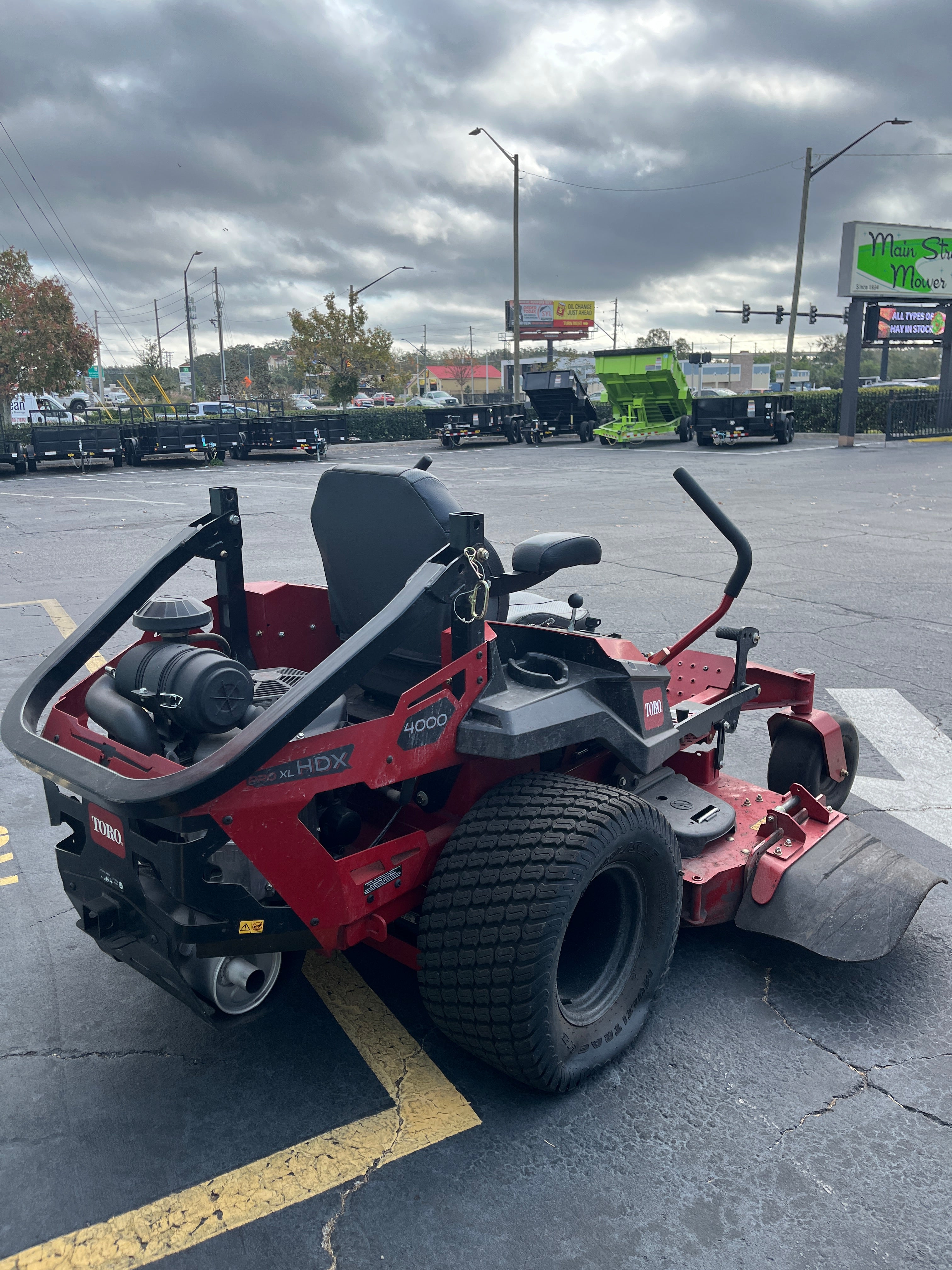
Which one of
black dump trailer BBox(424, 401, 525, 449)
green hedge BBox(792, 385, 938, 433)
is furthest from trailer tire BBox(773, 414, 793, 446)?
black dump trailer BBox(424, 401, 525, 449)

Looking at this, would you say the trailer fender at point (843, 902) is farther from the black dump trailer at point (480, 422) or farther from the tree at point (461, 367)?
the tree at point (461, 367)

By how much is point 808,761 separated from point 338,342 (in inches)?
1821

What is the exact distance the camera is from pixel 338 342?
46844 millimetres

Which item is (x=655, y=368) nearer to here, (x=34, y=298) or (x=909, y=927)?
(x=34, y=298)

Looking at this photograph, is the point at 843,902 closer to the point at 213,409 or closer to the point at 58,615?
the point at 58,615

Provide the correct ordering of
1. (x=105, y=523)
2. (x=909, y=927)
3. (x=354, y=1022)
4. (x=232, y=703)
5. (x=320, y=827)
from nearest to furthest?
(x=232, y=703)
(x=320, y=827)
(x=354, y=1022)
(x=909, y=927)
(x=105, y=523)

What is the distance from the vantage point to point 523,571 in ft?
9.44

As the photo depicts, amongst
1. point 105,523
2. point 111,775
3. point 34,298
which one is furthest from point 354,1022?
point 34,298

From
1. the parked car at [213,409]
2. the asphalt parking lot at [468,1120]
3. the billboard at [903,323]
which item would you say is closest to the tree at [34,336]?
the parked car at [213,409]

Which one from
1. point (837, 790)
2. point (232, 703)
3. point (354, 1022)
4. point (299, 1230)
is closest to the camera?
point (299, 1230)

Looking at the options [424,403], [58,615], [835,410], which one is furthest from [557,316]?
[58,615]

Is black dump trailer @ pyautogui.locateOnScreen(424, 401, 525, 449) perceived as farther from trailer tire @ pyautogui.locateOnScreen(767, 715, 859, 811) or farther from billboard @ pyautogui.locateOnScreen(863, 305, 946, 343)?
trailer tire @ pyautogui.locateOnScreen(767, 715, 859, 811)

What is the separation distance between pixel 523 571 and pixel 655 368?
2569 cm

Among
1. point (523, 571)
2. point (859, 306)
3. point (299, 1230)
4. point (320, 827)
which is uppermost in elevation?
point (859, 306)
